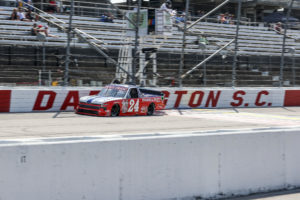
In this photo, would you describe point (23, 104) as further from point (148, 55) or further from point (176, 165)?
point (176, 165)

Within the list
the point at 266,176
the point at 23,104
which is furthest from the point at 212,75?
the point at 266,176

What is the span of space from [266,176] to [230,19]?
1650 centimetres

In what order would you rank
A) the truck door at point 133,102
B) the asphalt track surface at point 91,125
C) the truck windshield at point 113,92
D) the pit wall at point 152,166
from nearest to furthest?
the pit wall at point 152,166 → the asphalt track surface at point 91,125 → the truck windshield at point 113,92 → the truck door at point 133,102

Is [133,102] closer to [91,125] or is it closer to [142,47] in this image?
[142,47]

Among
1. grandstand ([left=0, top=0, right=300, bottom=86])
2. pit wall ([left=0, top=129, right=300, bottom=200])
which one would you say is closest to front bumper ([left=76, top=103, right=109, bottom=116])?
grandstand ([left=0, top=0, right=300, bottom=86])

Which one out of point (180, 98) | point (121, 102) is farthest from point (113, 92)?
point (180, 98)

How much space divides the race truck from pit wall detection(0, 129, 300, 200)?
28.5 ft

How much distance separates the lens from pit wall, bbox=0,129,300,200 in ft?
16.5

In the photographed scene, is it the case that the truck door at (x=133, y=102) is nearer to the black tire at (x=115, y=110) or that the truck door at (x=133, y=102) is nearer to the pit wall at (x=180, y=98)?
the black tire at (x=115, y=110)

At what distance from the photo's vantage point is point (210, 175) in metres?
6.42

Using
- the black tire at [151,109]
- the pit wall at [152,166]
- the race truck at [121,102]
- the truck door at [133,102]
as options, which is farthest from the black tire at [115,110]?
the pit wall at [152,166]

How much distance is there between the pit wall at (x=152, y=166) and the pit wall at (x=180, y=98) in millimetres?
10164

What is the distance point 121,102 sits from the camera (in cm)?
1577

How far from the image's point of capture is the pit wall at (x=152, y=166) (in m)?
5.04
